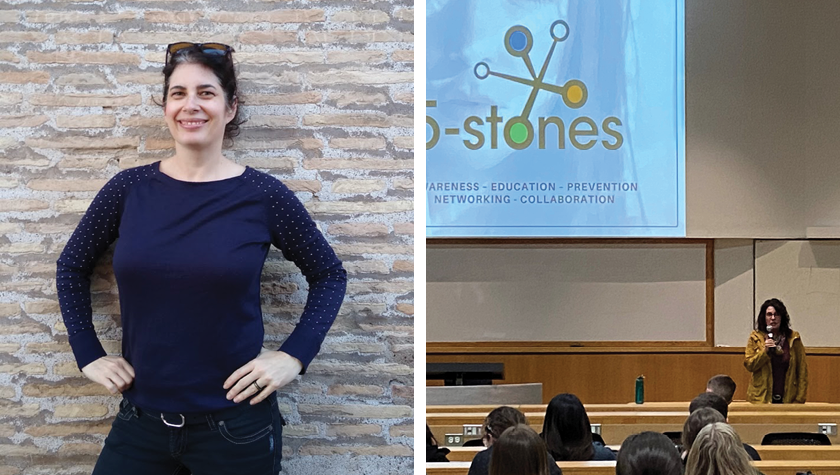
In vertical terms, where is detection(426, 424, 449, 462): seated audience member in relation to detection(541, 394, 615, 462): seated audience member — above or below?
below

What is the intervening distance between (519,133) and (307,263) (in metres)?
5.95

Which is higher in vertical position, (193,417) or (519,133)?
(519,133)

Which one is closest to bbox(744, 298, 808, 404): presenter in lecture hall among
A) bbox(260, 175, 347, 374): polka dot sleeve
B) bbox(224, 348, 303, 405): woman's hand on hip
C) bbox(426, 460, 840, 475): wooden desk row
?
bbox(426, 460, 840, 475): wooden desk row

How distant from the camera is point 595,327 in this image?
8.62m

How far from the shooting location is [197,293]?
81.9 inches

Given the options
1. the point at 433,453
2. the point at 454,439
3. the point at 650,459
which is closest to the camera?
the point at 650,459

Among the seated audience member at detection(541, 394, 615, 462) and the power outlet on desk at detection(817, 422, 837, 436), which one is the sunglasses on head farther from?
the power outlet on desk at detection(817, 422, 837, 436)

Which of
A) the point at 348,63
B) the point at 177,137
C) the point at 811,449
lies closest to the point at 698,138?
the point at 811,449

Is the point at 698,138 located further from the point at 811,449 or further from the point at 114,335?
the point at 114,335

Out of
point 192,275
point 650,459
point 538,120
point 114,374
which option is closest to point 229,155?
point 192,275

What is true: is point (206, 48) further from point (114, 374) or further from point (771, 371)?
point (771, 371)

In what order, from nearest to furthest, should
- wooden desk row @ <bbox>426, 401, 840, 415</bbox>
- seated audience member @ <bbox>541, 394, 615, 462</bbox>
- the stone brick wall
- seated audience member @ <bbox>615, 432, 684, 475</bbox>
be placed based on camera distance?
1. the stone brick wall
2. seated audience member @ <bbox>615, 432, 684, 475</bbox>
3. seated audience member @ <bbox>541, 394, 615, 462</bbox>
4. wooden desk row @ <bbox>426, 401, 840, 415</bbox>

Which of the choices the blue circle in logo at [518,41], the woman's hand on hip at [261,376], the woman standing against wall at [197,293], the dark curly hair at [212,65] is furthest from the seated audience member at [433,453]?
the blue circle in logo at [518,41]

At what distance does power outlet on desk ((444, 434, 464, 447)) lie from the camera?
17.8 ft
